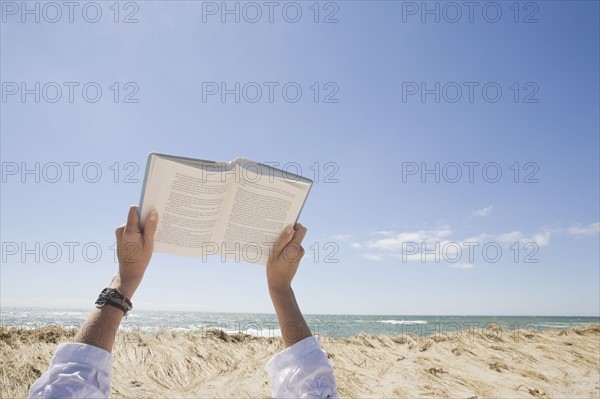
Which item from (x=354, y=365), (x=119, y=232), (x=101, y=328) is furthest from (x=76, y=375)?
(x=354, y=365)

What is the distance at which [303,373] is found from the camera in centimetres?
128

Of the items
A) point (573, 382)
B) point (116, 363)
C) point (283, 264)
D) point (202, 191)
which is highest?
point (202, 191)

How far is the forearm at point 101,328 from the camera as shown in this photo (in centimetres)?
110

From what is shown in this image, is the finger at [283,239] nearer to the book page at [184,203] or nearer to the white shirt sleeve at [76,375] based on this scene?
→ the book page at [184,203]

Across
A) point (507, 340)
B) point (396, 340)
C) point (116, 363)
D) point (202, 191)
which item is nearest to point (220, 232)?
point (202, 191)

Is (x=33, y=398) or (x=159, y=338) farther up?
(x=33, y=398)

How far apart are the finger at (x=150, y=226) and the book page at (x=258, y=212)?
397mm

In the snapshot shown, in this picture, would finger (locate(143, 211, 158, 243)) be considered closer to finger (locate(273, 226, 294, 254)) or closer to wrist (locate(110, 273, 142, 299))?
wrist (locate(110, 273, 142, 299))

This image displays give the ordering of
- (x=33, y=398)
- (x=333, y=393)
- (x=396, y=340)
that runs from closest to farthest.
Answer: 1. (x=33, y=398)
2. (x=333, y=393)
3. (x=396, y=340)

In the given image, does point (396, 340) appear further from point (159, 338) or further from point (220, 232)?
point (220, 232)

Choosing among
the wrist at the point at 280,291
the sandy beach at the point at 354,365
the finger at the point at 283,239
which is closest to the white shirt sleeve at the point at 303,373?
the wrist at the point at 280,291

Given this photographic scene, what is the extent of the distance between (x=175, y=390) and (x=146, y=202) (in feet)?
10.2

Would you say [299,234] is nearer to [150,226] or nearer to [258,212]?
[258,212]

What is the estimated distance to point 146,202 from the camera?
62.6 inches
